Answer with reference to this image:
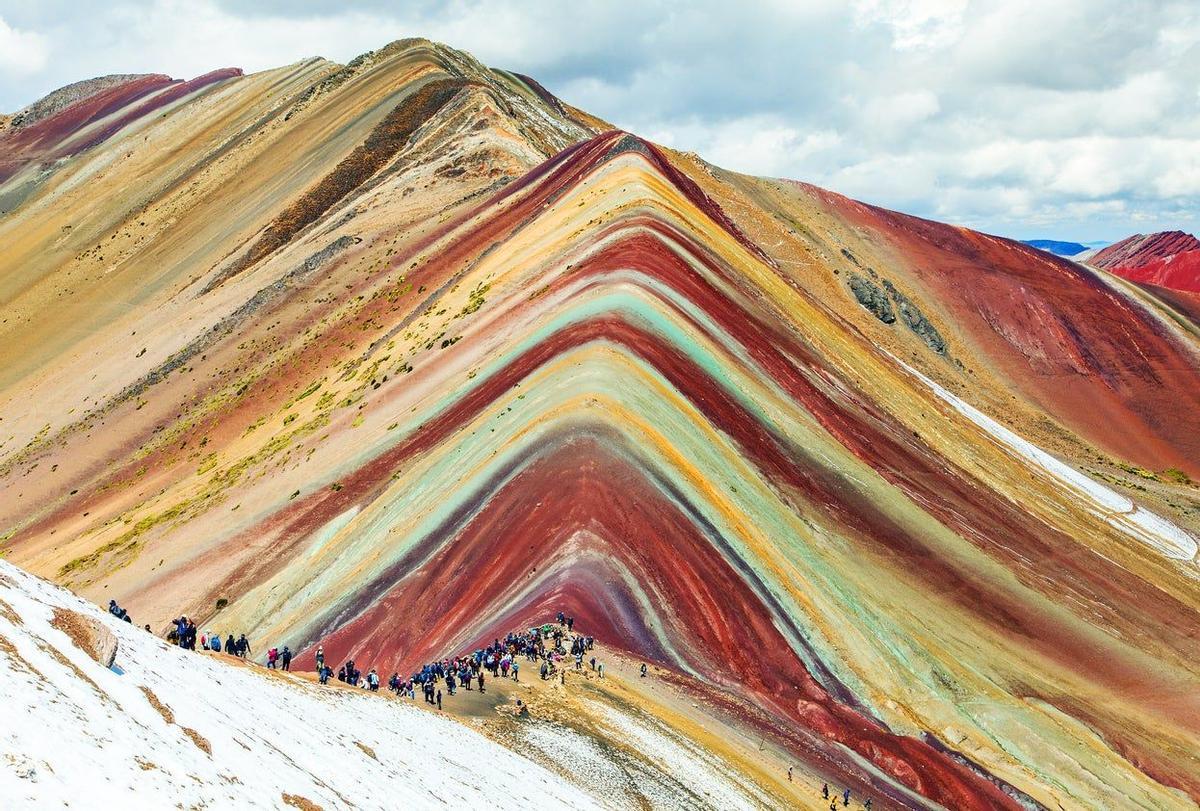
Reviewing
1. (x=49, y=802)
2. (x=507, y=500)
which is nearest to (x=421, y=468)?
(x=507, y=500)


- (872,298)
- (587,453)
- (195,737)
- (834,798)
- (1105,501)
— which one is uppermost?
(872,298)

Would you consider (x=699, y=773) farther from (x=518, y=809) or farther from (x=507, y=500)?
(x=507, y=500)

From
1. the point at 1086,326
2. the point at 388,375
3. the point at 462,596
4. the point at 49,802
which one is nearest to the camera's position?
the point at 49,802

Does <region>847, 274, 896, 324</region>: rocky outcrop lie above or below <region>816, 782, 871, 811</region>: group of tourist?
above

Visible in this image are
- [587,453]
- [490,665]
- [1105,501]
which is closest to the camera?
[490,665]

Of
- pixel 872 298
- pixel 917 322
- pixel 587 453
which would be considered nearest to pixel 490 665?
pixel 587 453

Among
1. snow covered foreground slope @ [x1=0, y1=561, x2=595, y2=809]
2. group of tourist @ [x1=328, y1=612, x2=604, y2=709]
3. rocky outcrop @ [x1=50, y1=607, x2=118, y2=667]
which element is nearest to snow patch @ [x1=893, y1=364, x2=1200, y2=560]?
group of tourist @ [x1=328, y1=612, x2=604, y2=709]

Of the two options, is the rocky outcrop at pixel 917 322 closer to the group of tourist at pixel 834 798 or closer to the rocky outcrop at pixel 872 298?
the rocky outcrop at pixel 872 298

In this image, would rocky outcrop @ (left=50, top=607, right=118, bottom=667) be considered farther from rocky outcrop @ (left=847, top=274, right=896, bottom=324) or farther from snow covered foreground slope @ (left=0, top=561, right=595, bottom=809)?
rocky outcrop @ (left=847, top=274, right=896, bottom=324)

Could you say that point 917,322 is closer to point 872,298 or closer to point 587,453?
point 872,298
